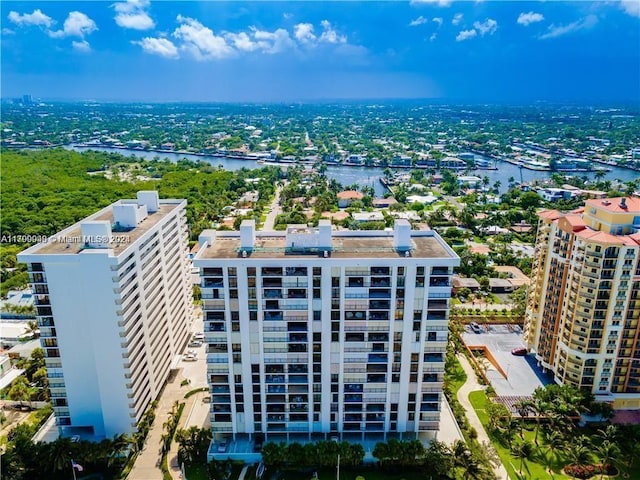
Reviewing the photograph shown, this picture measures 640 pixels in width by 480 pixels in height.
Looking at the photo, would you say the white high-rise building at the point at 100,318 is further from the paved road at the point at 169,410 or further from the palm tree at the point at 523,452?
the palm tree at the point at 523,452

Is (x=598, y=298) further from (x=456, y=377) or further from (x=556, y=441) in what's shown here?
(x=456, y=377)

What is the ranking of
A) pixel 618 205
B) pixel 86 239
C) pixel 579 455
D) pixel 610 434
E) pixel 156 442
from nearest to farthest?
pixel 579 455 → pixel 86 239 → pixel 610 434 → pixel 156 442 → pixel 618 205

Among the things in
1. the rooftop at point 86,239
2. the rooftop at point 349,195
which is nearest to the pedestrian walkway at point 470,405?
the rooftop at point 86,239

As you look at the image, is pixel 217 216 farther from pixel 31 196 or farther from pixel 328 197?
pixel 31 196

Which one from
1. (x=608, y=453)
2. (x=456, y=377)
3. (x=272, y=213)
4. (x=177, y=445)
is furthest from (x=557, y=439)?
(x=272, y=213)

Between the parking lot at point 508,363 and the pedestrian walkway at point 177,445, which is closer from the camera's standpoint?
the pedestrian walkway at point 177,445
